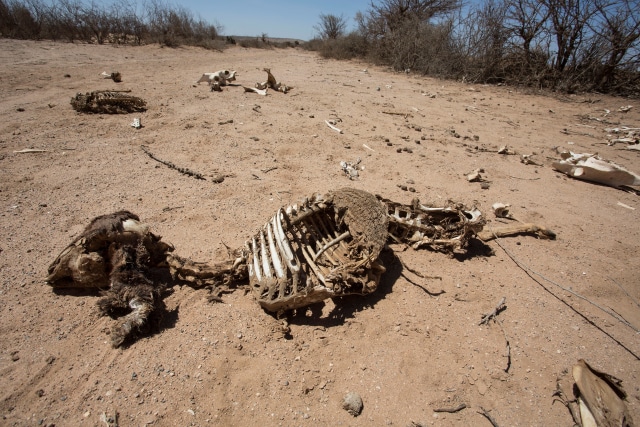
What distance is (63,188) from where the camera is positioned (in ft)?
13.8

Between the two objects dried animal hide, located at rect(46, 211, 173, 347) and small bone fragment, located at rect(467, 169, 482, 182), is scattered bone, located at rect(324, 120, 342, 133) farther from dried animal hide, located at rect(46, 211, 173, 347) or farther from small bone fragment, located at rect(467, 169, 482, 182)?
dried animal hide, located at rect(46, 211, 173, 347)

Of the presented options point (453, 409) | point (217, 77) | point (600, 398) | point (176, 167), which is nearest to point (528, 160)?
point (600, 398)

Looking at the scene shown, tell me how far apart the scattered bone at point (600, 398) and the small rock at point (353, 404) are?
4.47 ft

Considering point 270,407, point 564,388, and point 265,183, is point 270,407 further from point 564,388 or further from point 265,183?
point 265,183

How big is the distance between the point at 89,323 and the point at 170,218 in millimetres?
1558

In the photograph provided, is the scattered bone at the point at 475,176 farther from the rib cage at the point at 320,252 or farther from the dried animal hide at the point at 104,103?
the dried animal hide at the point at 104,103

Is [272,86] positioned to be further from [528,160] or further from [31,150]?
[528,160]

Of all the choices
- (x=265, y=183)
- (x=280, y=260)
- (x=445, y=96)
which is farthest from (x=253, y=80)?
(x=280, y=260)

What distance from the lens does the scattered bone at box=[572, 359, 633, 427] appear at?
1.93 meters

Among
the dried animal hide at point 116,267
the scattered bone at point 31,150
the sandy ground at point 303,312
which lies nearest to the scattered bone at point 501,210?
the sandy ground at point 303,312

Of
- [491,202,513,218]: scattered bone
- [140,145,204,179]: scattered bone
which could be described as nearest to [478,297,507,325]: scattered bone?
[491,202,513,218]: scattered bone

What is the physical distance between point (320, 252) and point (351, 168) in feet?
8.24

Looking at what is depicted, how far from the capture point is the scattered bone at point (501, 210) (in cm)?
415

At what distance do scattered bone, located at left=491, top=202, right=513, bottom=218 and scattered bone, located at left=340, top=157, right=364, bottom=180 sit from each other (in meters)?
1.96
